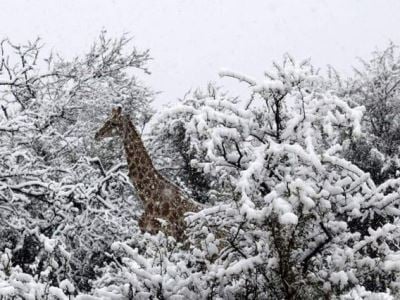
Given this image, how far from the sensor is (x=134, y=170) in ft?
29.2

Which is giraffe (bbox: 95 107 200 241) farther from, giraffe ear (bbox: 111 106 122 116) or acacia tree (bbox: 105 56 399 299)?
acacia tree (bbox: 105 56 399 299)

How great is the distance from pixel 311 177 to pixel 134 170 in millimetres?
4616

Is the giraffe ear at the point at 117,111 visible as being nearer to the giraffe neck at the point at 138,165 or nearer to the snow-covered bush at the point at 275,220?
the giraffe neck at the point at 138,165

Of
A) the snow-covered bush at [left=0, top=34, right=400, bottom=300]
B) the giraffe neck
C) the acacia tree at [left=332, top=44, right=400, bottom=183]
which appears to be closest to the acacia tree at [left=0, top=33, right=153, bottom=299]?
the giraffe neck

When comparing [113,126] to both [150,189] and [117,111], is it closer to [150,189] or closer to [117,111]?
[117,111]

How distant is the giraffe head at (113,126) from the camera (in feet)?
29.1

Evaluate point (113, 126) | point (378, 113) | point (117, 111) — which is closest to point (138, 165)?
point (113, 126)

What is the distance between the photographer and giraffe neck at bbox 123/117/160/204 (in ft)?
28.2

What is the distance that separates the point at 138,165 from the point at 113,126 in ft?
2.23

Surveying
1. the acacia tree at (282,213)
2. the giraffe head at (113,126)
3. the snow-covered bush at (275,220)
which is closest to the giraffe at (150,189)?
the giraffe head at (113,126)

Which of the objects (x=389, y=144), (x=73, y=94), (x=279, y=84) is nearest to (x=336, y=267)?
(x=279, y=84)

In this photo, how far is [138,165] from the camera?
8883 mm

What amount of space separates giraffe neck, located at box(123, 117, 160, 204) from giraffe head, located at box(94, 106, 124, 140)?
0.28 feet

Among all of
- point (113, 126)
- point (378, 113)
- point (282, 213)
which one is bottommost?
point (282, 213)
